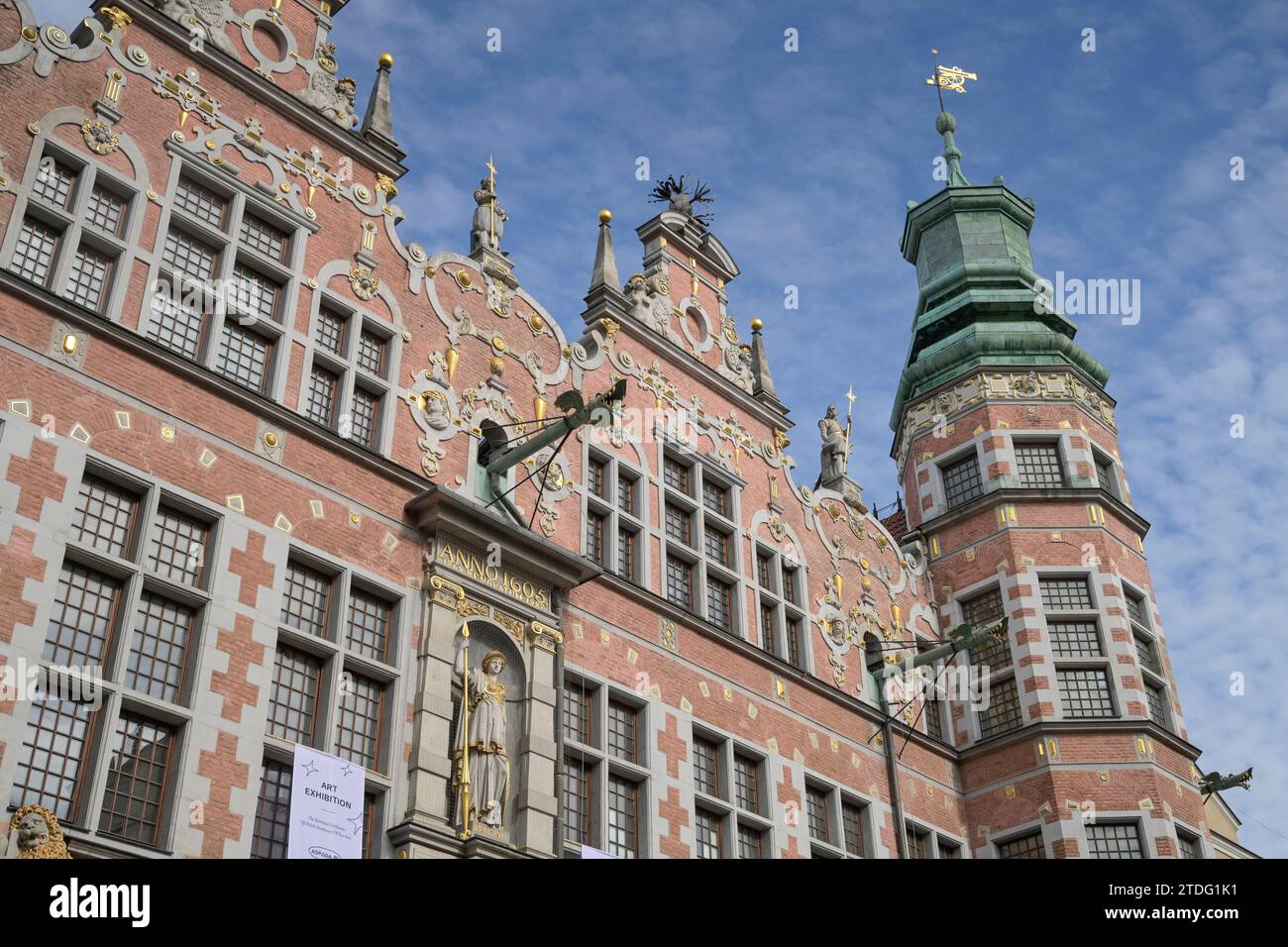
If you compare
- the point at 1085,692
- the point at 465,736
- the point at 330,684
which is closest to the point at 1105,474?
the point at 1085,692

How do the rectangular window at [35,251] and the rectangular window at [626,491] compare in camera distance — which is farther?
the rectangular window at [626,491]

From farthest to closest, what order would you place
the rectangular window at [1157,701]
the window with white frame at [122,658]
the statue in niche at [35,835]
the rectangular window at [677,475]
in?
the rectangular window at [1157,701] → the rectangular window at [677,475] → the window with white frame at [122,658] → the statue in niche at [35,835]

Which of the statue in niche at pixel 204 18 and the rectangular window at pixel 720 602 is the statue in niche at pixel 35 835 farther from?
the rectangular window at pixel 720 602

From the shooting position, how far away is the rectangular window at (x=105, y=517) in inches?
676

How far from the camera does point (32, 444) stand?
16.9 meters

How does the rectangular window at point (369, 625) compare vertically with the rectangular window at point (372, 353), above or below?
below

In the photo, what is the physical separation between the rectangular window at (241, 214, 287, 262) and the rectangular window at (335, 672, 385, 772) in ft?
19.4

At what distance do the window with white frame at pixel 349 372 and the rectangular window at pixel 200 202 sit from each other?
170 centimetres

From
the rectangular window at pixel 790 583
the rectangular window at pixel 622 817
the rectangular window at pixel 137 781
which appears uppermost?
the rectangular window at pixel 790 583

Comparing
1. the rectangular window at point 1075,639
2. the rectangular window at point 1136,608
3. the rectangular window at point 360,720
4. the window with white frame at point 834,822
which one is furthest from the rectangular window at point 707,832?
the rectangular window at point 1136,608

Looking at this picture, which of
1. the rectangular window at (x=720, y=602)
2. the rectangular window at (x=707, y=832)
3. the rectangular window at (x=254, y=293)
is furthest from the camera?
the rectangular window at (x=720, y=602)

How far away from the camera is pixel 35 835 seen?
14.6 metres
